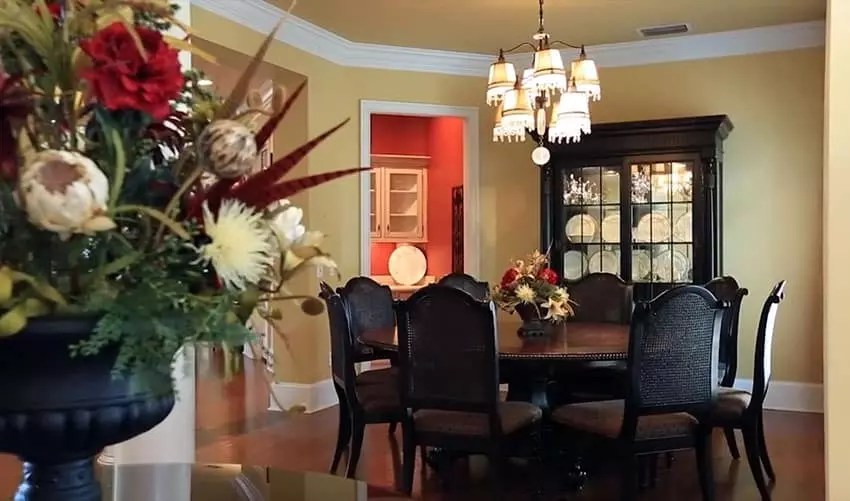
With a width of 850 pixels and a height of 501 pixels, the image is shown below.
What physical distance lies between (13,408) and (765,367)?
357cm

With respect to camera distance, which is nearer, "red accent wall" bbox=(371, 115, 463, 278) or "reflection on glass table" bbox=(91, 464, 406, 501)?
"reflection on glass table" bbox=(91, 464, 406, 501)

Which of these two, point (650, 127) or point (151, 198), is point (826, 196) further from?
point (650, 127)

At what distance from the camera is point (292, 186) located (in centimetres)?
102

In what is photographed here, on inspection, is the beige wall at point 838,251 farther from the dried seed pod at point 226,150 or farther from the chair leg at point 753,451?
the dried seed pod at point 226,150

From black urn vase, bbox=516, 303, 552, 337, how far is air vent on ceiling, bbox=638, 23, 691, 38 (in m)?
2.64

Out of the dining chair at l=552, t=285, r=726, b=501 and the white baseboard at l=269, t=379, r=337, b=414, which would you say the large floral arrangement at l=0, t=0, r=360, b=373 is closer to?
the dining chair at l=552, t=285, r=726, b=501

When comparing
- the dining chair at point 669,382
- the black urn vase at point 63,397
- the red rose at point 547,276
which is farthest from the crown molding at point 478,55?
the black urn vase at point 63,397

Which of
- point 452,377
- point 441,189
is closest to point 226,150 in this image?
point 452,377

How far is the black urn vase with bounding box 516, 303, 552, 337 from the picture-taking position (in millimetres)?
4062

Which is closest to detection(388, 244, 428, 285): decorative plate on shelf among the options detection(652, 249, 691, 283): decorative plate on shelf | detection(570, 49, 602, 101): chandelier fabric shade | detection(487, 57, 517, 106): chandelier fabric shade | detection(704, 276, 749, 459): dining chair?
detection(652, 249, 691, 283): decorative plate on shelf

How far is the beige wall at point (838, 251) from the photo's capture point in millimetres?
2207

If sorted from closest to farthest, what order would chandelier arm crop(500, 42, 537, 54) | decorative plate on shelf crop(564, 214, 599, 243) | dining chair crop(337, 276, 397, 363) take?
dining chair crop(337, 276, 397, 363), chandelier arm crop(500, 42, 537, 54), decorative plate on shelf crop(564, 214, 599, 243)

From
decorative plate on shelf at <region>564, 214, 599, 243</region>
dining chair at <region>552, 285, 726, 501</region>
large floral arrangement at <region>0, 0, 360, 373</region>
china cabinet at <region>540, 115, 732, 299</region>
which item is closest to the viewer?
large floral arrangement at <region>0, 0, 360, 373</region>

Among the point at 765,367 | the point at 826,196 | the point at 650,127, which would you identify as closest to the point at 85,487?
the point at 826,196
